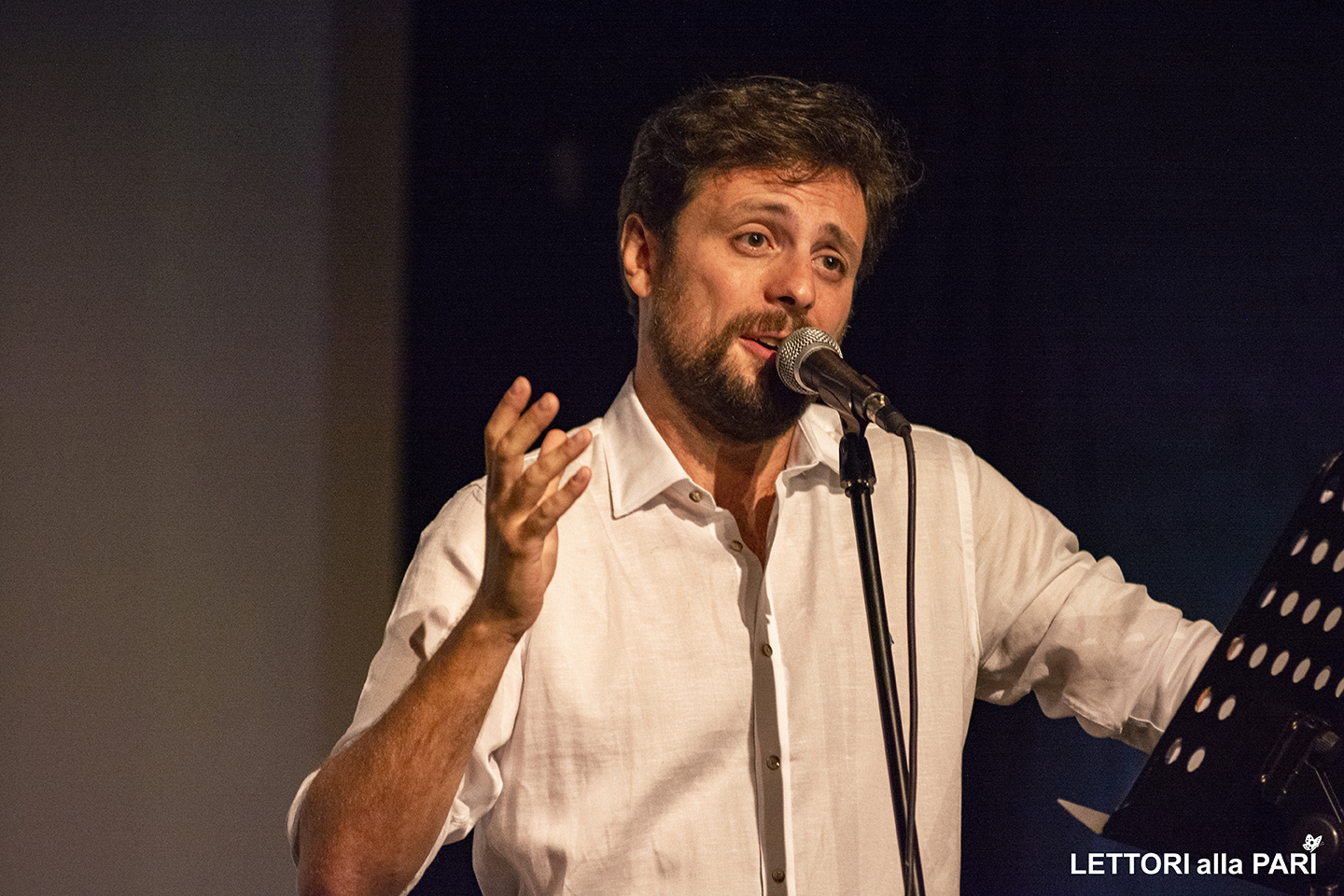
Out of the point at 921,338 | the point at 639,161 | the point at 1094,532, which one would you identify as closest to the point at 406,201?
the point at 639,161

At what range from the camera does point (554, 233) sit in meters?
2.76

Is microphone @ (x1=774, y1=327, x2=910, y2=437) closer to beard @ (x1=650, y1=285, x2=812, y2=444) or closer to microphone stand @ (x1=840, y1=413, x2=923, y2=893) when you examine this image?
microphone stand @ (x1=840, y1=413, x2=923, y2=893)

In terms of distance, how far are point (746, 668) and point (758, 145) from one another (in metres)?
0.94

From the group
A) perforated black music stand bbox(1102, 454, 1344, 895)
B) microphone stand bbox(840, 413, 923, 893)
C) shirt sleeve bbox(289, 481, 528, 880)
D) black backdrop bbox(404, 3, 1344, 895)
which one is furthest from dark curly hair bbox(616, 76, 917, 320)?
perforated black music stand bbox(1102, 454, 1344, 895)

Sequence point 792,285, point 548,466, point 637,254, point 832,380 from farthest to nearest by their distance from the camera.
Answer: point 637,254, point 792,285, point 832,380, point 548,466

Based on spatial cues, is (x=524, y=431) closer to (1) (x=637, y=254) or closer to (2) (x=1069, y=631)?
(1) (x=637, y=254)

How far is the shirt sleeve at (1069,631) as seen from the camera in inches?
77.4

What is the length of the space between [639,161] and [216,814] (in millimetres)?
1773

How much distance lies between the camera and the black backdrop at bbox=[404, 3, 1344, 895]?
243 centimetres

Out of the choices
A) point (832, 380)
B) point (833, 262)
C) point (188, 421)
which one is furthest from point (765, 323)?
point (188, 421)

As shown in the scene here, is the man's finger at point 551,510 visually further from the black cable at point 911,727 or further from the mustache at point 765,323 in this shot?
the mustache at point 765,323

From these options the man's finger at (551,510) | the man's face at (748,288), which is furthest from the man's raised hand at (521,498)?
the man's face at (748,288)

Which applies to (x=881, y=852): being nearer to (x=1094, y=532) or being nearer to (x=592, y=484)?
(x=592, y=484)

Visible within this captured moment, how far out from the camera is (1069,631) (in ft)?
6.77
